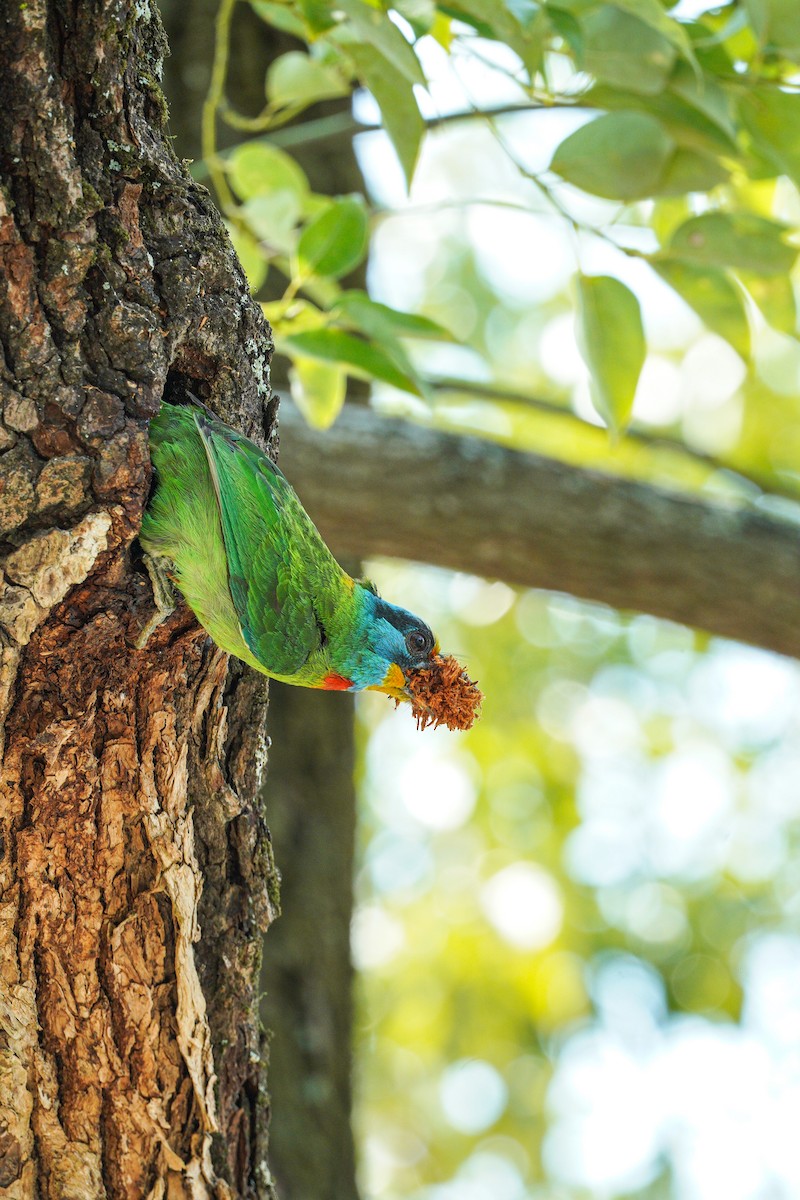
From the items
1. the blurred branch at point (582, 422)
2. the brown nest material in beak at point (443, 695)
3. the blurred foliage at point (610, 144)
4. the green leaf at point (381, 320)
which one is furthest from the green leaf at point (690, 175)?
the blurred branch at point (582, 422)

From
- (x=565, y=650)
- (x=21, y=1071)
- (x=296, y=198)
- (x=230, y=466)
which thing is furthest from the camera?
(x=565, y=650)

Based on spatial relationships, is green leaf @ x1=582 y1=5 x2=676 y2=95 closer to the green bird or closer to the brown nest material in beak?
the green bird

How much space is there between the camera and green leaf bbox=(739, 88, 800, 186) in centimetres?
260

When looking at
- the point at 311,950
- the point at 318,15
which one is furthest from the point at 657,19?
the point at 311,950

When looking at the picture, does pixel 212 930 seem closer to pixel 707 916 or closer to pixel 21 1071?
pixel 21 1071

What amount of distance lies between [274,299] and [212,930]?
10.8 ft

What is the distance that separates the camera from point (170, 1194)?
2174 mm

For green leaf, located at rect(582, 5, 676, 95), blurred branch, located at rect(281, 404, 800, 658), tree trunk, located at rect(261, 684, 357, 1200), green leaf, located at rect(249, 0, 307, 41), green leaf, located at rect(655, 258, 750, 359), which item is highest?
green leaf, located at rect(249, 0, 307, 41)

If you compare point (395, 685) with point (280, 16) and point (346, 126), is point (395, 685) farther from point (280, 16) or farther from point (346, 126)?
point (346, 126)

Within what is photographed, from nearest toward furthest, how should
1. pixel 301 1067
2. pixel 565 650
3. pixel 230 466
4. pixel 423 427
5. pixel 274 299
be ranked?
pixel 230 466
pixel 301 1067
pixel 423 427
pixel 274 299
pixel 565 650

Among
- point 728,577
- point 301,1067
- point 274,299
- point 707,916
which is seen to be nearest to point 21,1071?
point 301,1067

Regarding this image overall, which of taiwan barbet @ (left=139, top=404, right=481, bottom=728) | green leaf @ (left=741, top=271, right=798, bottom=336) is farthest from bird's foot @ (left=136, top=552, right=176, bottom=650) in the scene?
green leaf @ (left=741, top=271, right=798, bottom=336)

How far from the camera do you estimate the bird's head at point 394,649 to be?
264cm

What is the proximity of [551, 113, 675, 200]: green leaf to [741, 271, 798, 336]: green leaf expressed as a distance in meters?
0.55
